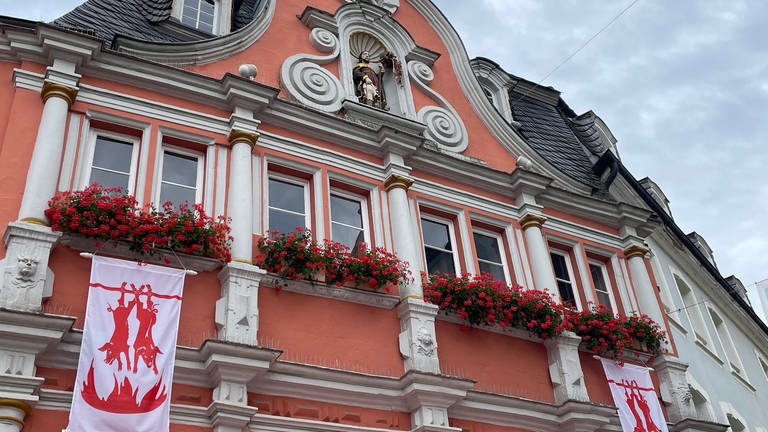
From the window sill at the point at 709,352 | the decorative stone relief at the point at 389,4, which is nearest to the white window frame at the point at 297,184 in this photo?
the decorative stone relief at the point at 389,4

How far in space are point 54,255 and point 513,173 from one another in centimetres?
750

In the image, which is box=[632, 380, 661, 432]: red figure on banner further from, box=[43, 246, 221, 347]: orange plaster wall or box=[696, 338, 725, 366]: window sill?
A: box=[43, 246, 221, 347]: orange plaster wall

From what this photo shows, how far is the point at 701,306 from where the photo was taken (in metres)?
18.2

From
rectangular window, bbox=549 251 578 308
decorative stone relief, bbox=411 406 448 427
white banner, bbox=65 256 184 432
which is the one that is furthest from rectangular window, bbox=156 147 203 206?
rectangular window, bbox=549 251 578 308

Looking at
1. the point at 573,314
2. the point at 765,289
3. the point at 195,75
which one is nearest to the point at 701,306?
the point at 765,289

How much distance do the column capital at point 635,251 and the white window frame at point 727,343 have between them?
496 cm

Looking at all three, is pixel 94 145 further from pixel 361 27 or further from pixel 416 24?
pixel 416 24

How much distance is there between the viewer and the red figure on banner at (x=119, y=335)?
810 cm

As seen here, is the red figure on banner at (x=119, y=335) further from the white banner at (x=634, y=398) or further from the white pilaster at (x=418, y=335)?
the white banner at (x=634, y=398)

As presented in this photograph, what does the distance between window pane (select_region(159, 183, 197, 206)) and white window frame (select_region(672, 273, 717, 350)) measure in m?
10.7

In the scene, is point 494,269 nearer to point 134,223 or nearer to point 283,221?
point 283,221

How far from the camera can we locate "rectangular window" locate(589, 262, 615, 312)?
545 inches

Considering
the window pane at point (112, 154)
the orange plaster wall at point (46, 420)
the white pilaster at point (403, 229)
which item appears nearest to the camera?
the orange plaster wall at point (46, 420)

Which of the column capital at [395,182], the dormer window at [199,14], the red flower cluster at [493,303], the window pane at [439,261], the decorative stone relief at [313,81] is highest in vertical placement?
the dormer window at [199,14]
